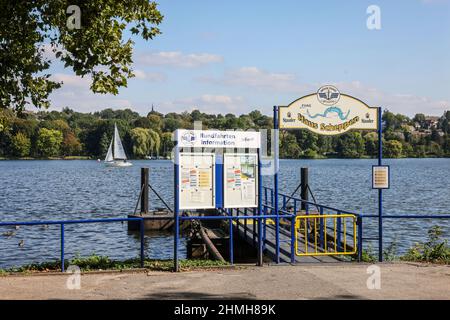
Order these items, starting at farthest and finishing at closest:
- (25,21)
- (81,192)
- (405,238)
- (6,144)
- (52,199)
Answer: (6,144)
(81,192)
(52,199)
(405,238)
(25,21)

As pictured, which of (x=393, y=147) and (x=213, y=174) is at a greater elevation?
(x=393, y=147)

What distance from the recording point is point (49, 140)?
17525 cm

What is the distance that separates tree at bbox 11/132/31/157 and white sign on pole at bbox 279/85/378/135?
16705 centimetres

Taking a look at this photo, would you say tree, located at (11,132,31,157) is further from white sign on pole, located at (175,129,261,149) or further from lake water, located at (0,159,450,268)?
white sign on pole, located at (175,129,261,149)

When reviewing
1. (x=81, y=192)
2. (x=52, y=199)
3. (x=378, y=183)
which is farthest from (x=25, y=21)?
(x=81, y=192)

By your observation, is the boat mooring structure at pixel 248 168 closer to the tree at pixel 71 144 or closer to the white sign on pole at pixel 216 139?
the white sign on pole at pixel 216 139

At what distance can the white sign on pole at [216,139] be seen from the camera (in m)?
12.2

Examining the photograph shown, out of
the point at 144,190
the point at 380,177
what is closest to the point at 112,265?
the point at 380,177

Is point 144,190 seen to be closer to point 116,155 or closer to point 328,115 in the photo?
point 328,115

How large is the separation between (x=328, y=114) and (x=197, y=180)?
374 cm

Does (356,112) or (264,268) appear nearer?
(264,268)

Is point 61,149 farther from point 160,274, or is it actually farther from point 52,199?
point 160,274
